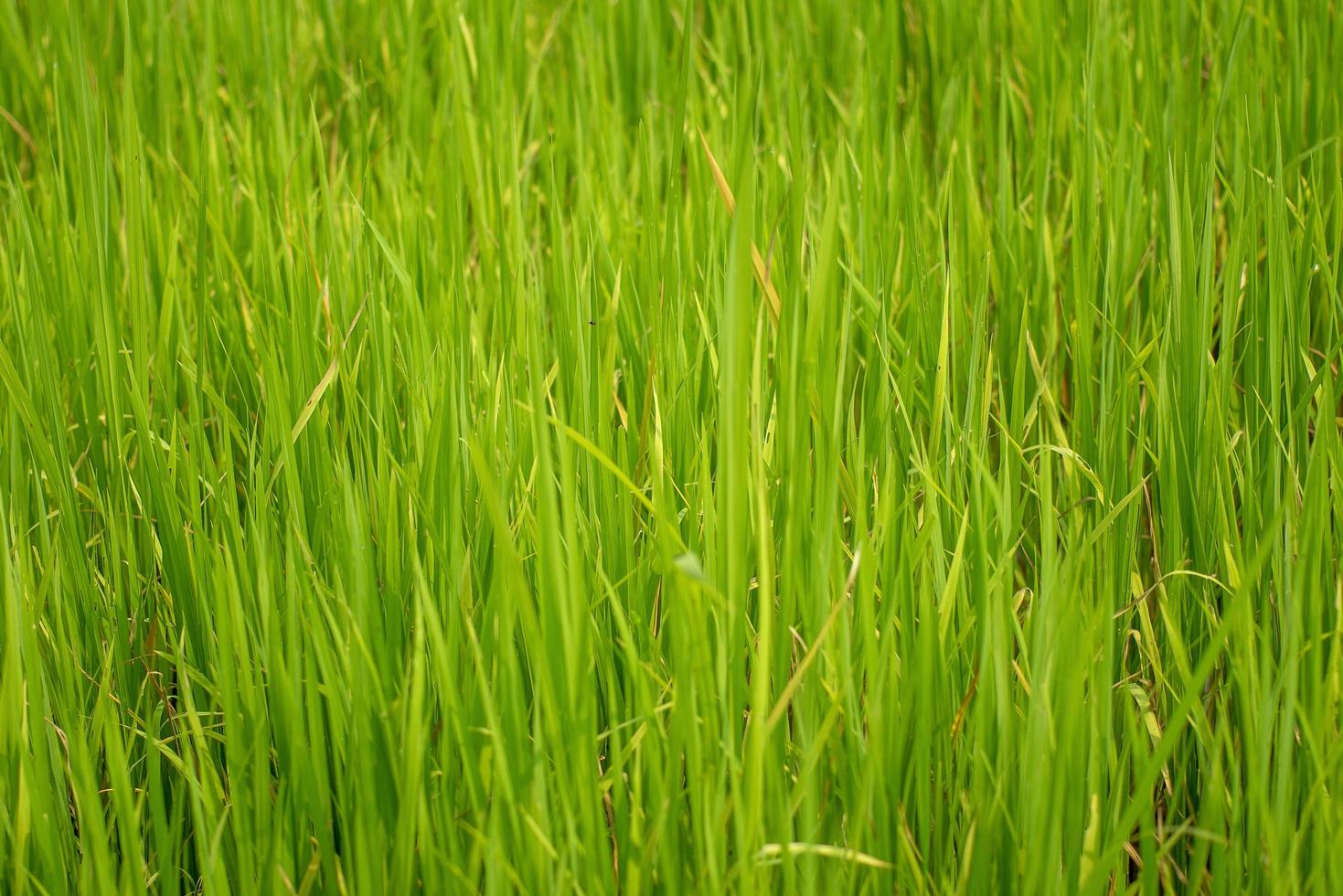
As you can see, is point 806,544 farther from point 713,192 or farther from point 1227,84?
point 1227,84

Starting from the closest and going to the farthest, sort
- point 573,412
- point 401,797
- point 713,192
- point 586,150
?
point 401,797 < point 573,412 < point 713,192 < point 586,150

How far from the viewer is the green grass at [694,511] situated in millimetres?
713

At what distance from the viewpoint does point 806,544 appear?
83 centimetres

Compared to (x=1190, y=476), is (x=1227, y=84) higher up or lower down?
higher up

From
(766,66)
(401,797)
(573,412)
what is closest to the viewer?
(401,797)

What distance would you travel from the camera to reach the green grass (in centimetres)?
71

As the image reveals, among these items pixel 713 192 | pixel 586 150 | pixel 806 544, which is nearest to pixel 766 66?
pixel 586 150

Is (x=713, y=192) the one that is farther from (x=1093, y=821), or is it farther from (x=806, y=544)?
(x=1093, y=821)

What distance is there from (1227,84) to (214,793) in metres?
1.29

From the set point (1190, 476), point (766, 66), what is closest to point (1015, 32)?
point (766, 66)

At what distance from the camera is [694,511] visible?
86 centimetres

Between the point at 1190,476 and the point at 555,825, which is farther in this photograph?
the point at 1190,476

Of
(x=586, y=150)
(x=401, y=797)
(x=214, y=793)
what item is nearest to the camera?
(x=401, y=797)

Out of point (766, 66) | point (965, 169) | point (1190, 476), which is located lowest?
point (1190, 476)
